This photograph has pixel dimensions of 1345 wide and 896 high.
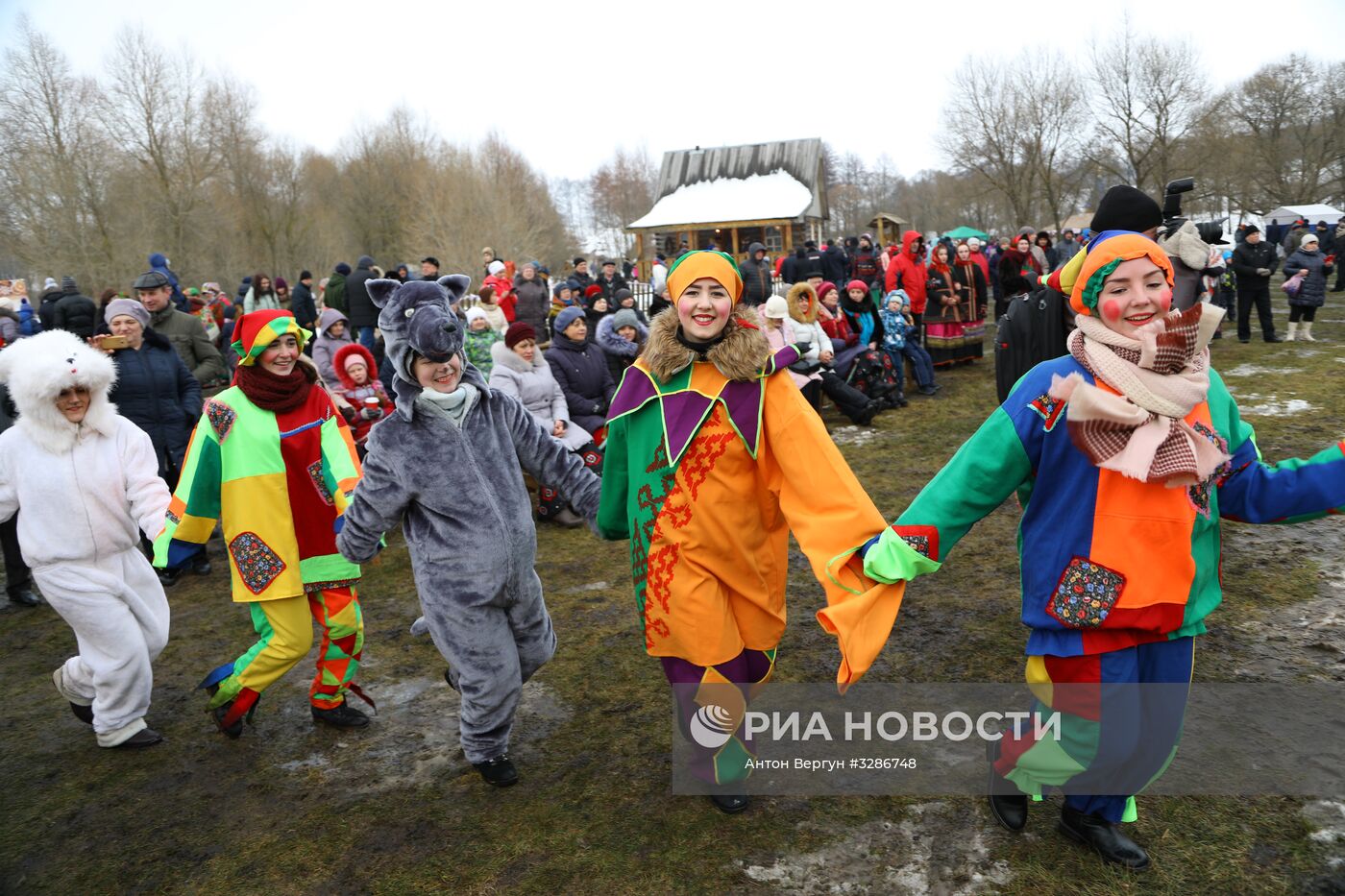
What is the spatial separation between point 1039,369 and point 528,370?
17.2 feet

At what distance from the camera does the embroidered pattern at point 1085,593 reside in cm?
253

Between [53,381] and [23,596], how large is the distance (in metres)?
3.49

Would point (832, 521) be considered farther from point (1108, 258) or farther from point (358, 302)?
point (358, 302)

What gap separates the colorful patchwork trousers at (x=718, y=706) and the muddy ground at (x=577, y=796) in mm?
184

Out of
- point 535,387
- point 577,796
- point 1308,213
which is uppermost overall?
point 1308,213

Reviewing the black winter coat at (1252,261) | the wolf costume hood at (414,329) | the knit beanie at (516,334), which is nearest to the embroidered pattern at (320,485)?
the wolf costume hood at (414,329)

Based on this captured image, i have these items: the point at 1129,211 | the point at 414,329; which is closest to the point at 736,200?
the point at 1129,211

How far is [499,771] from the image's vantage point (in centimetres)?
360

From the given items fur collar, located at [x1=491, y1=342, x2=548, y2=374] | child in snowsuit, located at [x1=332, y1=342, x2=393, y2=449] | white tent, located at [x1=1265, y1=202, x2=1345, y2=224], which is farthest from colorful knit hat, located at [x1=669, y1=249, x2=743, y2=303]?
white tent, located at [x1=1265, y1=202, x2=1345, y2=224]

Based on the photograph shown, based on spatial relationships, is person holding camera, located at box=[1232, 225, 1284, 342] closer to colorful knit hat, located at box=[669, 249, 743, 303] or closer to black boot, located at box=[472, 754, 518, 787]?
colorful knit hat, located at box=[669, 249, 743, 303]

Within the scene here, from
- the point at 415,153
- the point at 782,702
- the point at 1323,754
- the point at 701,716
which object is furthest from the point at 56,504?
the point at 415,153

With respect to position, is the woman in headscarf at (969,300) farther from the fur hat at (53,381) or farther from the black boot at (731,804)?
the fur hat at (53,381)

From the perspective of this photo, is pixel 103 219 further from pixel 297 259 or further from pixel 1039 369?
pixel 1039 369
